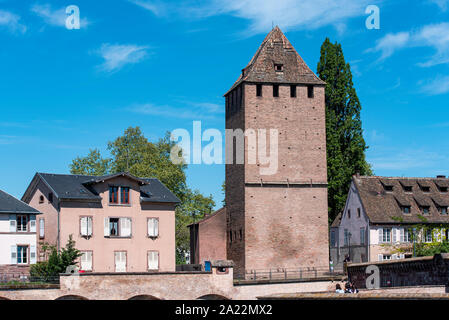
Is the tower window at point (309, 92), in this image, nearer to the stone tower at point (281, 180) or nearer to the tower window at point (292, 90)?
the stone tower at point (281, 180)

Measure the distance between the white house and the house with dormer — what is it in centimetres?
2625

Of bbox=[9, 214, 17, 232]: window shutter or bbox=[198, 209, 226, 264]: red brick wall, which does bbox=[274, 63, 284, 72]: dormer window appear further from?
bbox=[9, 214, 17, 232]: window shutter

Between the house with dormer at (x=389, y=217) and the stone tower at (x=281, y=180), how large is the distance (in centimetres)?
411

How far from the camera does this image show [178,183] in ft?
246

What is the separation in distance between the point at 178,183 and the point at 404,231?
26.9 meters

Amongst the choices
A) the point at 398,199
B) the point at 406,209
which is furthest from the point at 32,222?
the point at 406,209

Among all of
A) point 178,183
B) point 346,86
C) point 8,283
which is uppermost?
point 346,86

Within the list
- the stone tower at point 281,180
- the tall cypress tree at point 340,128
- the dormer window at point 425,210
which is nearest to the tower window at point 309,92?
the stone tower at point 281,180

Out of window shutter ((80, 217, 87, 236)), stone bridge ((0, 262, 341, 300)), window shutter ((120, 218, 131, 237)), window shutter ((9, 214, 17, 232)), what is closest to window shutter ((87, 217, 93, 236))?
window shutter ((80, 217, 87, 236))

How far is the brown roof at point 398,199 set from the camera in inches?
2239

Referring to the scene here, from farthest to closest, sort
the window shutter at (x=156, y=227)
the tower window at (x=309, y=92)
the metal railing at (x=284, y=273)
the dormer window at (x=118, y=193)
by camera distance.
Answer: the tower window at (x=309, y=92) < the metal railing at (x=284, y=273) < the window shutter at (x=156, y=227) < the dormer window at (x=118, y=193)
